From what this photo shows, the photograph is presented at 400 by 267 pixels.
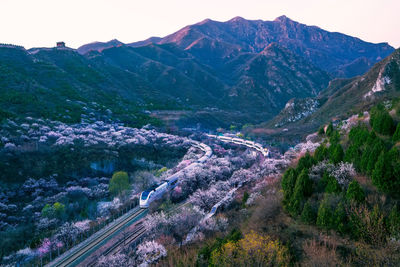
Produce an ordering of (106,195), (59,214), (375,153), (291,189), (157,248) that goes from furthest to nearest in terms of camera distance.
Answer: (106,195), (59,214), (157,248), (291,189), (375,153)

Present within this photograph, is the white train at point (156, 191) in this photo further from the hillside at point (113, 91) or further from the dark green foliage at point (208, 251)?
the hillside at point (113, 91)

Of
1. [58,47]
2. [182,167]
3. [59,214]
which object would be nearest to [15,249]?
[59,214]

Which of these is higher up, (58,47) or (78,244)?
(58,47)

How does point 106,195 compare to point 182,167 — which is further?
point 182,167

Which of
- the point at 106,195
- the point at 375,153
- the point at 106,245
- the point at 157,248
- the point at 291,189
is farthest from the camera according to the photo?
the point at 106,195

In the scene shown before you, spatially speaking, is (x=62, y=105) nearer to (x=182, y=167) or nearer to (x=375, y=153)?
(x=182, y=167)

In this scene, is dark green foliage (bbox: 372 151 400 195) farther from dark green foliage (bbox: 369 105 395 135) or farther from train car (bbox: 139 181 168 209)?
train car (bbox: 139 181 168 209)

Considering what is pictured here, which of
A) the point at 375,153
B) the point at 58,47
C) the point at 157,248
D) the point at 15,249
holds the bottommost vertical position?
A: the point at 15,249
